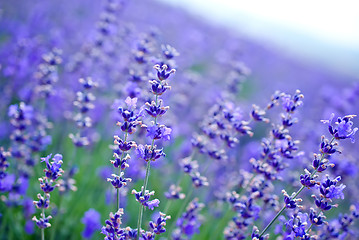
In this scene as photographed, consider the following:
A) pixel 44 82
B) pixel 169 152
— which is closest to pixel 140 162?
pixel 44 82

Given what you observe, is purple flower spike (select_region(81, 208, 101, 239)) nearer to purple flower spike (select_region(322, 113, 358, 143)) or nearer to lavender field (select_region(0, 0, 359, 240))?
lavender field (select_region(0, 0, 359, 240))

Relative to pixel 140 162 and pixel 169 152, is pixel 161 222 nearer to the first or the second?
pixel 140 162

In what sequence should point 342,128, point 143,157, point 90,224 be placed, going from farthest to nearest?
→ point 90,224 < point 342,128 < point 143,157

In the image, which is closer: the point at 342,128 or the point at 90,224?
the point at 342,128

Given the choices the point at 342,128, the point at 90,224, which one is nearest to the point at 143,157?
the point at 342,128

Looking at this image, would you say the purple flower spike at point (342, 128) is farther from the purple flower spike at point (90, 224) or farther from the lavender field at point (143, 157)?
the purple flower spike at point (90, 224)

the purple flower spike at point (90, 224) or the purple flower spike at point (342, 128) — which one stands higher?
the purple flower spike at point (342, 128)

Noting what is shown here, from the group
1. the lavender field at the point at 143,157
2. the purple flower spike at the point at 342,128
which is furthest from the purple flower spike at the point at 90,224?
the purple flower spike at the point at 342,128

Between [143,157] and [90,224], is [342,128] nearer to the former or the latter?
[143,157]
